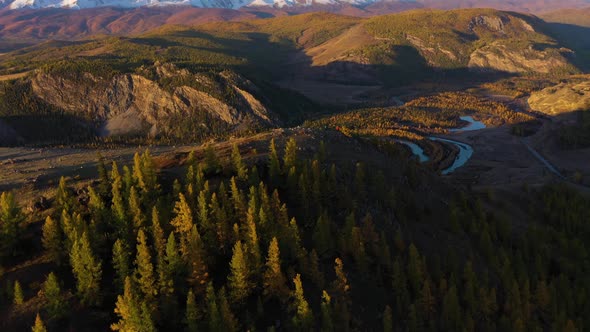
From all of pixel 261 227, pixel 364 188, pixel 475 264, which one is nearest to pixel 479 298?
pixel 475 264

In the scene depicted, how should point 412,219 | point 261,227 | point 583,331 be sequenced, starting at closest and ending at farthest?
point 261,227, point 583,331, point 412,219

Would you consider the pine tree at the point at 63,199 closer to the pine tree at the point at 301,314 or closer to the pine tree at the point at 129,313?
the pine tree at the point at 129,313

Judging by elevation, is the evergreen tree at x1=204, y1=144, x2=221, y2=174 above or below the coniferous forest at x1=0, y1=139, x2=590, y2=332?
above

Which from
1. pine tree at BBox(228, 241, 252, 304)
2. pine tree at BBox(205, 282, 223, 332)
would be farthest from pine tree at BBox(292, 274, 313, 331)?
pine tree at BBox(205, 282, 223, 332)

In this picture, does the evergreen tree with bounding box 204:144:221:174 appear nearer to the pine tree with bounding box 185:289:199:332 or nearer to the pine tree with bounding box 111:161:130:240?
the pine tree with bounding box 111:161:130:240

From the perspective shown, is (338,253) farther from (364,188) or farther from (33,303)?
(33,303)

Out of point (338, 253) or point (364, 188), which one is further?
point (364, 188)

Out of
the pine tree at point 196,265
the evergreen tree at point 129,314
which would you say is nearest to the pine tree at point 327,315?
the pine tree at point 196,265
